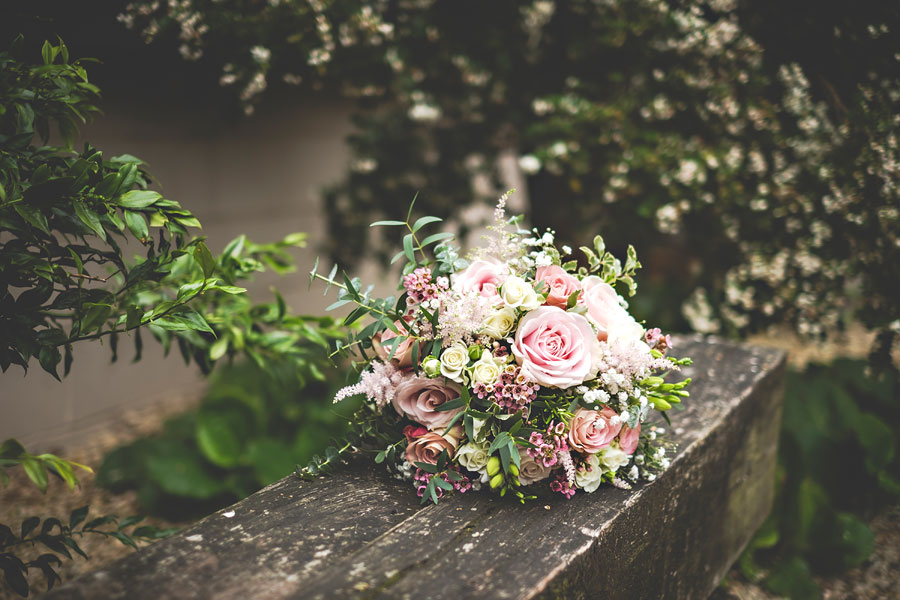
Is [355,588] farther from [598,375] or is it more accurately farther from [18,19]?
[18,19]

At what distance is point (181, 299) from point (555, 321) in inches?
35.4

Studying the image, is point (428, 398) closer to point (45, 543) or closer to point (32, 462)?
point (32, 462)

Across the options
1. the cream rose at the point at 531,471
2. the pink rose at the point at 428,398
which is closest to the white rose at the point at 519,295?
the pink rose at the point at 428,398

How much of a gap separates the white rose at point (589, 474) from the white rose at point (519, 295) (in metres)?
0.40

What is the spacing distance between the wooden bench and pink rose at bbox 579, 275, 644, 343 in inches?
15.5

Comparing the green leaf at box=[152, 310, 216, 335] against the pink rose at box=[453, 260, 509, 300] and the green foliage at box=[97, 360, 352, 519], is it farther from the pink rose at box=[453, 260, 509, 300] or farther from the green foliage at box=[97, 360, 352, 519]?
the green foliage at box=[97, 360, 352, 519]

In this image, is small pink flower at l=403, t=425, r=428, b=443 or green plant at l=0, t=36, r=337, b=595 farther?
small pink flower at l=403, t=425, r=428, b=443

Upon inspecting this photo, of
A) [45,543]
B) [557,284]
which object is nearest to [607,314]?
[557,284]

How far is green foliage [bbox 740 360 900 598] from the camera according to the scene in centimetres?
251

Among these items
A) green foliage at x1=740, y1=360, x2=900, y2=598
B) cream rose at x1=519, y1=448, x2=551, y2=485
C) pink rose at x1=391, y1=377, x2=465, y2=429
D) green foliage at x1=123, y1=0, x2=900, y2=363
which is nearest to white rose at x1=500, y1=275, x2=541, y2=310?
pink rose at x1=391, y1=377, x2=465, y2=429

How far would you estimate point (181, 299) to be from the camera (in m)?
1.47

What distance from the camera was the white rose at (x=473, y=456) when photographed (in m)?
1.37

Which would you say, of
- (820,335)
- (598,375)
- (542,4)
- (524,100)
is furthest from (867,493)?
(542,4)

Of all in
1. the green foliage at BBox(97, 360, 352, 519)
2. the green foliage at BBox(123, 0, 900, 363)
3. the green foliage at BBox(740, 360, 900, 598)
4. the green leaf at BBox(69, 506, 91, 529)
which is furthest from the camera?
the green foliage at BBox(97, 360, 352, 519)
